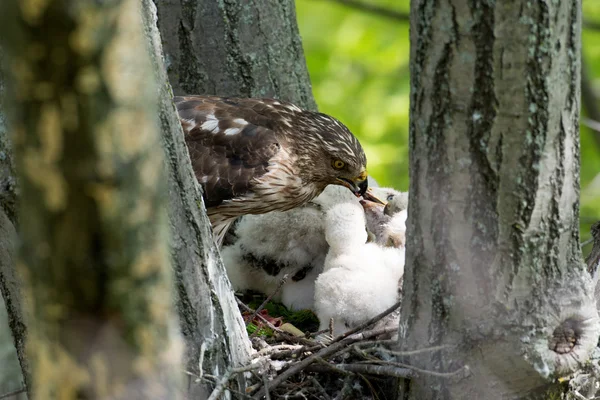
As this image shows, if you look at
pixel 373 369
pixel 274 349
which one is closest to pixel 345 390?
pixel 373 369

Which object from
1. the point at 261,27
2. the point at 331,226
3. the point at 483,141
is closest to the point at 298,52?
the point at 261,27

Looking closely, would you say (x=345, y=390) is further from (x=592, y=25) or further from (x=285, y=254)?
(x=592, y=25)

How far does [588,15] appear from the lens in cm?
831

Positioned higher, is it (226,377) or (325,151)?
(325,151)

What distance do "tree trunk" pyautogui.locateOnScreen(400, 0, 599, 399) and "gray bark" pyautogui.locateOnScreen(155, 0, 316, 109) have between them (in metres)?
2.76

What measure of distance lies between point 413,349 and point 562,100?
92cm

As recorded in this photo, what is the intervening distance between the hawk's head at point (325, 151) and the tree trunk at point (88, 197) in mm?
3352

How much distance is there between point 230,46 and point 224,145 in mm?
675

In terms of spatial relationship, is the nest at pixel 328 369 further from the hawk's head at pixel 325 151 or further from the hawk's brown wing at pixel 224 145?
the hawk's head at pixel 325 151

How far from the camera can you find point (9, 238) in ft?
9.59

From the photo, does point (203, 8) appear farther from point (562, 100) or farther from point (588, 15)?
point (588, 15)

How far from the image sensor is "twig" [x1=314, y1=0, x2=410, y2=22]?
799cm

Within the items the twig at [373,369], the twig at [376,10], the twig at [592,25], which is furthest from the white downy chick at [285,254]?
the twig at [592,25]

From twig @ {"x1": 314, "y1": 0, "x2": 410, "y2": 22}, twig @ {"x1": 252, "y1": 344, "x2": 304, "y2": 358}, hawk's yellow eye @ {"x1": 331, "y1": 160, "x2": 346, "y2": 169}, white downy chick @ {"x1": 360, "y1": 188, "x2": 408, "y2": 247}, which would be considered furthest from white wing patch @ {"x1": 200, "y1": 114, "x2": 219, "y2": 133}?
twig @ {"x1": 314, "y1": 0, "x2": 410, "y2": 22}
